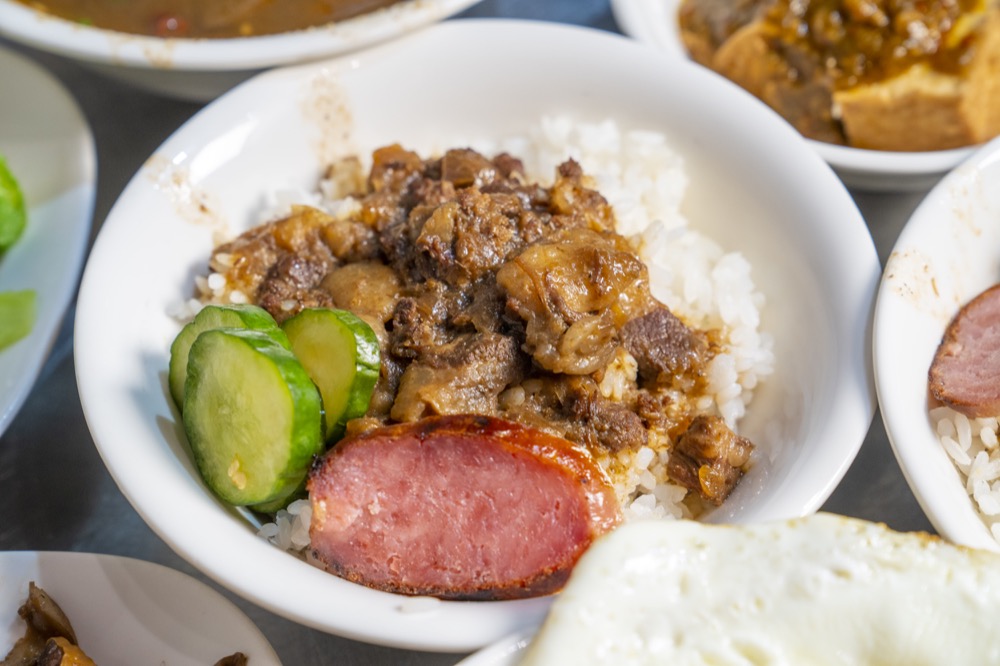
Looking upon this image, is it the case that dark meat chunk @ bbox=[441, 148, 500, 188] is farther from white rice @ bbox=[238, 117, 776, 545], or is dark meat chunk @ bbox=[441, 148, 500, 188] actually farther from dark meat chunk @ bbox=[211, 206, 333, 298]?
dark meat chunk @ bbox=[211, 206, 333, 298]

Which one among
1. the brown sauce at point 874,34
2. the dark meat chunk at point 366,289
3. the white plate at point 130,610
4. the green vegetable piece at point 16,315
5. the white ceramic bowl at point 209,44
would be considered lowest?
the white plate at point 130,610

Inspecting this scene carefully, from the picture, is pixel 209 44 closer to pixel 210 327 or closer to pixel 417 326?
pixel 210 327

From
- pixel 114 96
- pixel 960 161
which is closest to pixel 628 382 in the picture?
pixel 960 161

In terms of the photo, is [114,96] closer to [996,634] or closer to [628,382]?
[628,382]

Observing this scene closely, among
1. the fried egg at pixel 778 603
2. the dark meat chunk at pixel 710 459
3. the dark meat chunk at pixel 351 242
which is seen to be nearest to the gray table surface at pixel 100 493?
the dark meat chunk at pixel 710 459

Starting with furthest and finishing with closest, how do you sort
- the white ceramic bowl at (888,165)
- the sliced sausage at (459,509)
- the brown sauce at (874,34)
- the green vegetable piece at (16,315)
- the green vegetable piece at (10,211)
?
the brown sauce at (874,34)
the green vegetable piece at (10,211)
the white ceramic bowl at (888,165)
the green vegetable piece at (16,315)
the sliced sausage at (459,509)

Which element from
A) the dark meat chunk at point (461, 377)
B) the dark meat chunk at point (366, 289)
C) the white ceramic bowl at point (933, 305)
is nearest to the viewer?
the white ceramic bowl at point (933, 305)

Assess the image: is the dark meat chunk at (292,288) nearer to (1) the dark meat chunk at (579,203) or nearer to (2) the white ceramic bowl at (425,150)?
(2) the white ceramic bowl at (425,150)
